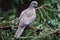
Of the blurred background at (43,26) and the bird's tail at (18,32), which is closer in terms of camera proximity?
the blurred background at (43,26)

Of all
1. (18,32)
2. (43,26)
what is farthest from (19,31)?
(43,26)

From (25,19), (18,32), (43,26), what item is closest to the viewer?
(43,26)

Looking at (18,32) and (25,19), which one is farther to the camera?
(25,19)

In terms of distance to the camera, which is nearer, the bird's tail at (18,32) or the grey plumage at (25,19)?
the bird's tail at (18,32)

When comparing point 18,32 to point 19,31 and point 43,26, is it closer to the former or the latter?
point 19,31

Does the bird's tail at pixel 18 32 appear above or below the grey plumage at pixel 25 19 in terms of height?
below

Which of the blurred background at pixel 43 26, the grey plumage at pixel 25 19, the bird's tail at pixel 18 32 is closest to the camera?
the blurred background at pixel 43 26

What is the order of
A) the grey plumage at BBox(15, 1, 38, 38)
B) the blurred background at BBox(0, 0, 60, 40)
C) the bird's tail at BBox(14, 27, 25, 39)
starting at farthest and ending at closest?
the grey plumage at BBox(15, 1, 38, 38) < the bird's tail at BBox(14, 27, 25, 39) < the blurred background at BBox(0, 0, 60, 40)

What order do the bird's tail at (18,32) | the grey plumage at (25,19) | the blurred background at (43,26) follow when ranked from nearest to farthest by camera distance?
the blurred background at (43,26)
the bird's tail at (18,32)
the grey plumage at (25,19)

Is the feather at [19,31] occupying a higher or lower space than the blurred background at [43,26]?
lower

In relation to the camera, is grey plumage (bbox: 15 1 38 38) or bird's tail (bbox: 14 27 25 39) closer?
bird's tail (bbox: 14 27 25 39)

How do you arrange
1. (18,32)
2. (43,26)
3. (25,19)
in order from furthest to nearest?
1. (25,19)
2. (18,32)
3. (43,26)

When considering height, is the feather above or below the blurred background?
below

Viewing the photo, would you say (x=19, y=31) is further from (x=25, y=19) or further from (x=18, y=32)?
(x=25, y=19)
